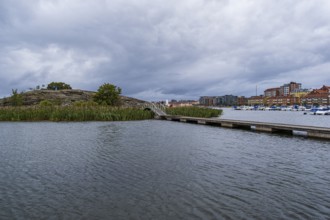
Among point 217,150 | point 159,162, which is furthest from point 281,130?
point 159,162

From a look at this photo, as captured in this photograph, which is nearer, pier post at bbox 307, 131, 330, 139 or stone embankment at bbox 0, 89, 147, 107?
pier post at bbox 307, 131, 330, 139

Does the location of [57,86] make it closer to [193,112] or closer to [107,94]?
[107,94]

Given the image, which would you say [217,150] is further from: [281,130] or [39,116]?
[39,116]

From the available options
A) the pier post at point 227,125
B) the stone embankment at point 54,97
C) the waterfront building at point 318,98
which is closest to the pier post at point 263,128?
the pier post at point 227,125

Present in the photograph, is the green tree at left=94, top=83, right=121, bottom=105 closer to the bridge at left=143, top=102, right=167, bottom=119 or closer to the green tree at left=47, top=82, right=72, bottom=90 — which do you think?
the bridge at left=143, top=102, right=167, bottom=119

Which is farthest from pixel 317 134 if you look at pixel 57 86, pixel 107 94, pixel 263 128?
pixel 57 86

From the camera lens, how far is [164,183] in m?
10.6

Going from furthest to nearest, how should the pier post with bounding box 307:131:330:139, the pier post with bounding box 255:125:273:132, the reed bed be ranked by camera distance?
1. the reed bed
2. the pier post with bounding box 255:125:273:132
3. the pier post with bounding box 307:131:330:139

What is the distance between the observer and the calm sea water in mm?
7910

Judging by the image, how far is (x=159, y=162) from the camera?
1428cm

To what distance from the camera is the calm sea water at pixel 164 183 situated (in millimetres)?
7910

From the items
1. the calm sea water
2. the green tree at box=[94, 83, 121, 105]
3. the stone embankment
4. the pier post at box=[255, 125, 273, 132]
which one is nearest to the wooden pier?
the pier post at box=[255, 125, 273, 132]

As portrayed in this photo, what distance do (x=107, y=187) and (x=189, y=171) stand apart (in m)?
3.98

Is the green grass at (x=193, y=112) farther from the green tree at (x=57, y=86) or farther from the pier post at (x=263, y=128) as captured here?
the green tree at (x=57, y=86)
